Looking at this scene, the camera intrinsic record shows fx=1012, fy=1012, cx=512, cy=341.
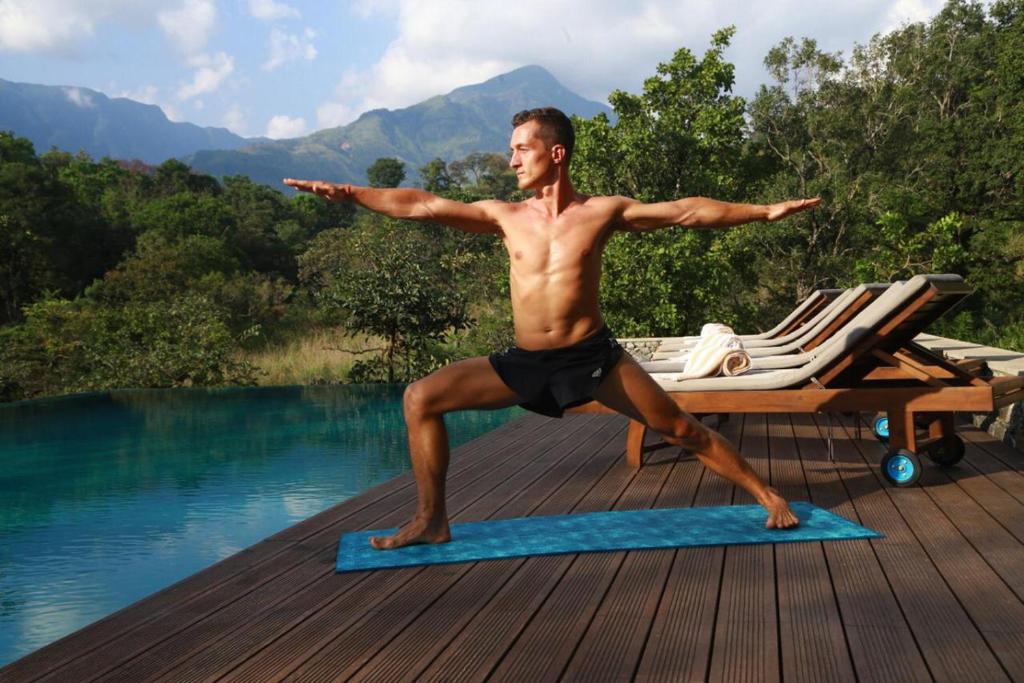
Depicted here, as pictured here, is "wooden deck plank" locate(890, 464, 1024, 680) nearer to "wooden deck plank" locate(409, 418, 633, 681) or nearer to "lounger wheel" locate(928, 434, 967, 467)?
"lounger wheel" locate(928, 434, 967, 467)

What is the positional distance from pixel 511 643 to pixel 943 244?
14762mm

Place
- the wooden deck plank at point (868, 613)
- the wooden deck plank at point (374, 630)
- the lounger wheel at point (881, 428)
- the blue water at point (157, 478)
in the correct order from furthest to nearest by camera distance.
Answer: the lounger wheel at point (881, 428), the blue water at point (157, 478), the wooden deck plank at point (374, 630), the wooden deck plank at point (868, 613)

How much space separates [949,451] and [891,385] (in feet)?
1.52

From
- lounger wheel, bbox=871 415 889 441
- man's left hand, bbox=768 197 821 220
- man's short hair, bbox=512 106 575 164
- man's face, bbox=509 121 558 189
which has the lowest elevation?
lounger wheel, bbox=871 415 889 441

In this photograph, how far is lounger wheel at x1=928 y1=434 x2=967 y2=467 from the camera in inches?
201

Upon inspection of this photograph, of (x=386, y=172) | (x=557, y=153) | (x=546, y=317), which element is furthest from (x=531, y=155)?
(x=386, y=172)

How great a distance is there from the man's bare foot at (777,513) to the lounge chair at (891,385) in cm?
96

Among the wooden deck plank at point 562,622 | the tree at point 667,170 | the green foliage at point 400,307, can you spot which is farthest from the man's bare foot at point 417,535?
the tree at point 667,170

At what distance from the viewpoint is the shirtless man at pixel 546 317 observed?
355cm

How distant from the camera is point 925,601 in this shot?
282 cm

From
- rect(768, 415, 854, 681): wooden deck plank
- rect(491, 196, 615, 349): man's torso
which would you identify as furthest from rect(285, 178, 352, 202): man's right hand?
rect(768, 415, 854, 681): wooden deck plank

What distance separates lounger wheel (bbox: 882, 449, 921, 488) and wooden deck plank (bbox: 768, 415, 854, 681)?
1268 mm

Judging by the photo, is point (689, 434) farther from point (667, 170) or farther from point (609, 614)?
point (667, 170)

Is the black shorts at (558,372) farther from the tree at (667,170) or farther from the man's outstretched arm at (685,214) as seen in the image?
the tree at (667,170)
